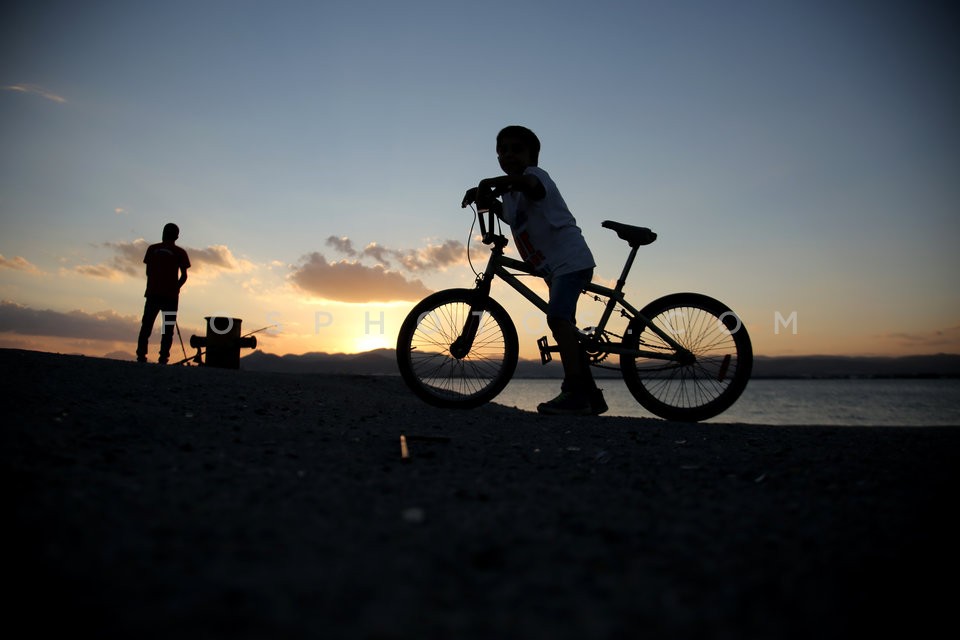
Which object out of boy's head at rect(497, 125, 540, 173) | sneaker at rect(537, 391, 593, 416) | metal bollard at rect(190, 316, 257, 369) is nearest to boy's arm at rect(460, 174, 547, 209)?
boy's head at rect(497, 125, 540, 173)

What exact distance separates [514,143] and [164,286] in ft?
27.7

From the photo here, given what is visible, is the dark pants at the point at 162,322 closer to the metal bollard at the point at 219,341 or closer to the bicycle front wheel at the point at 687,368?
the metal bollard at the point at 219,341

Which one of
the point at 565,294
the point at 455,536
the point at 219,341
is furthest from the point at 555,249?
the point at 219,341

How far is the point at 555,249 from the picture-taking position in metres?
4.96

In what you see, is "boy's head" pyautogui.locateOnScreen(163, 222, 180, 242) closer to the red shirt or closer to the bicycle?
the red shirt

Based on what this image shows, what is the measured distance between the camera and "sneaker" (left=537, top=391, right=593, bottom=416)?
16.0 feet

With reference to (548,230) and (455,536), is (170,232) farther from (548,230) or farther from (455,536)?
(455,536)

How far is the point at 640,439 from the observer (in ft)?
12.3

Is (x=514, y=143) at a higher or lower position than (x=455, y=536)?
higher

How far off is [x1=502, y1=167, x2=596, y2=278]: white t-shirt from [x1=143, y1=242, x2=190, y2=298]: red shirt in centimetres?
828

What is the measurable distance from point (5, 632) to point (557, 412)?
4284 millimetres

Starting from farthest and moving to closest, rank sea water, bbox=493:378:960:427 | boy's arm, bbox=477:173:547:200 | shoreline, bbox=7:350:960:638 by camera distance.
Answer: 1. sea water, bbox=493:378:960:427
2. boy's arm, bbox=477:173:547:200
3. shoreline, bbox=7:350:960:638

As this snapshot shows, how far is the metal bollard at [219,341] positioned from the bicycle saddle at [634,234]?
8.99 metres

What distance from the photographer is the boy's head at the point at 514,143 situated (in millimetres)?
5070
